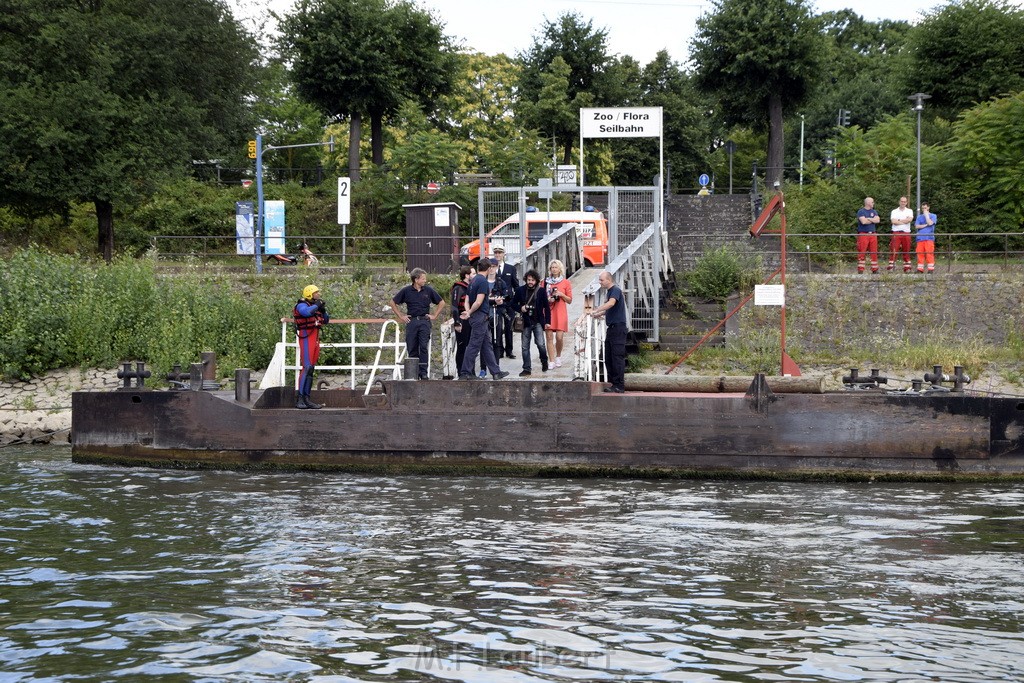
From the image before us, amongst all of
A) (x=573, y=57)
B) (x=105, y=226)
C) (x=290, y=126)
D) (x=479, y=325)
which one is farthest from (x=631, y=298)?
(x=290, y=126)

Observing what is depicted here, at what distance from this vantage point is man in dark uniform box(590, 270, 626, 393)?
17.3 m

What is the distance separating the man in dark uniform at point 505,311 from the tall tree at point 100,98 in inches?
753

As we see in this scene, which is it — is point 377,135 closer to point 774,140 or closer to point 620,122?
point 774,140

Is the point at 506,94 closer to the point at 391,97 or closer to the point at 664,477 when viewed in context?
the point at 391,97

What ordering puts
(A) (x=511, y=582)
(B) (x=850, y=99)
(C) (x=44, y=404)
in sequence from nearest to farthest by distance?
1. (A) (x=511, y=582)
2. (C) (x=44, y=404)
3. (B) (x=850, y=99)

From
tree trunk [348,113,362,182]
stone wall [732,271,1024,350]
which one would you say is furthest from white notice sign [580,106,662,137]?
tree trunk [348,113,362,182]

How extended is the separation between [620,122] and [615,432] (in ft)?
48.6

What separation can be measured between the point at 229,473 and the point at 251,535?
15.8 feet

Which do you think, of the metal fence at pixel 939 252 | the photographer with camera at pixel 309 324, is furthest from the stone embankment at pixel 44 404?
the metal fence at pixel 939 252

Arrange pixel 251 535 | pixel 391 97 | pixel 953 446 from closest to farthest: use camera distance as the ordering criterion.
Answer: pixel 251 535 < pixel 953 446 < pixel 391 97

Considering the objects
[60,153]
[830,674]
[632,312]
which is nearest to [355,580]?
[830,674]

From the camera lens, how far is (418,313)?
18.1 meters

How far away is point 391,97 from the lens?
157ft

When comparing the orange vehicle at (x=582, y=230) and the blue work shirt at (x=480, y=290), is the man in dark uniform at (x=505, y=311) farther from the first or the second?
the orange vehicle at (x=582, y=230)
